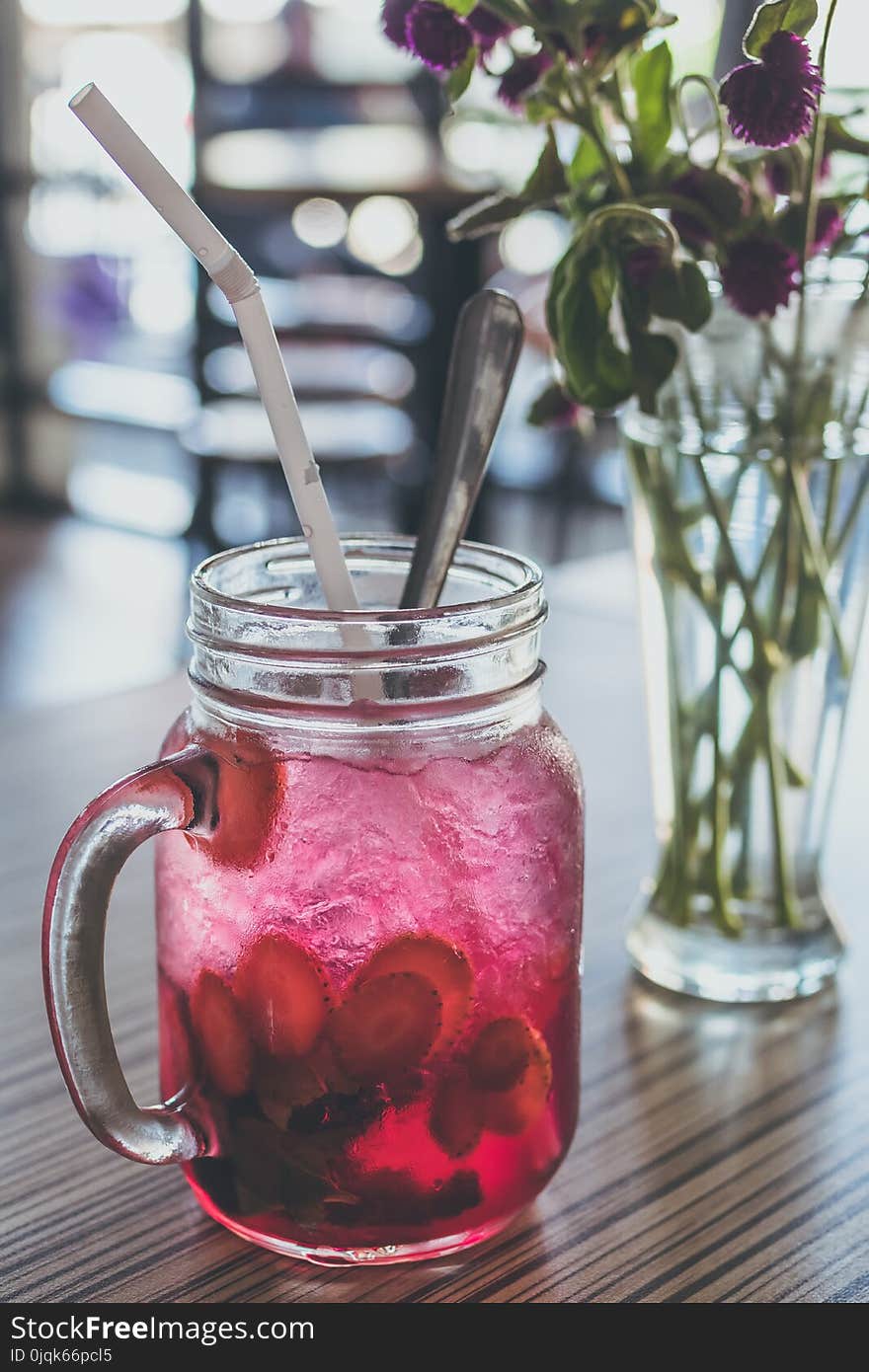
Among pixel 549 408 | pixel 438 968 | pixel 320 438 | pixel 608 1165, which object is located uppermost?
pixel 549 408

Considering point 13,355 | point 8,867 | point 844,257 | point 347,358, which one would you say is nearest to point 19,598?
point 347,358

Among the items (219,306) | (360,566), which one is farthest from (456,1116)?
(219,306)

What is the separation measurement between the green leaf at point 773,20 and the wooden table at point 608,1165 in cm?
36

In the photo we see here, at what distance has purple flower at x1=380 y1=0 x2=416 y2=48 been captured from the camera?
56 cm

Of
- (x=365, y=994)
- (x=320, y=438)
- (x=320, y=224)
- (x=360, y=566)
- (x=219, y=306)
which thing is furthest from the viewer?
(x=320, y=224)

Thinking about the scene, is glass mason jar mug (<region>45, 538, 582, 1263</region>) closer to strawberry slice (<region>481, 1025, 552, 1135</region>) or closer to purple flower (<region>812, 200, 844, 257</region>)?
strawberry slice (<region>481, 1025, 552, 1135</region>)

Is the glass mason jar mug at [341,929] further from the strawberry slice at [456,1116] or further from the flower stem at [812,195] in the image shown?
the flower stem at [812,195]

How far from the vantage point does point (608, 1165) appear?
531 millimetres

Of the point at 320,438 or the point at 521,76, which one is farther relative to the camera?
the point at 320,438

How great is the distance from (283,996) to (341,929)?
0.03 metres

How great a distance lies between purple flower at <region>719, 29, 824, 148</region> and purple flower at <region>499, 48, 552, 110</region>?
0.11 meters

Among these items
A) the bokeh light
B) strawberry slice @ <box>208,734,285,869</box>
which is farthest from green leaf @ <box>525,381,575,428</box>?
the bokeh light

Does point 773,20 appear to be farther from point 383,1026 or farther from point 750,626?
point 383,1026

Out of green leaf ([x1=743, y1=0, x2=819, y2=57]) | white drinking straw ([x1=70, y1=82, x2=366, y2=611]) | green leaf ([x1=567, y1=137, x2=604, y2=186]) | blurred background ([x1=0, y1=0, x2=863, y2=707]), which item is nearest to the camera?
white drinking straw ([x1=70, y1=82, x2=366, y2=611])
